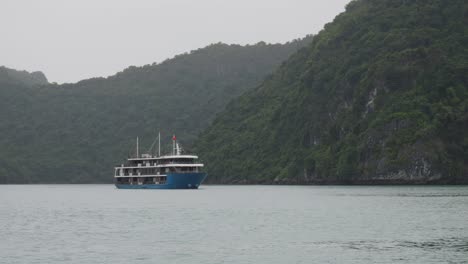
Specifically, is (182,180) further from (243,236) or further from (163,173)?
(243,236)

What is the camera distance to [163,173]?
177 meters

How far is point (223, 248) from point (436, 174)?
436 feet

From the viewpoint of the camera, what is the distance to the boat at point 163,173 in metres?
170

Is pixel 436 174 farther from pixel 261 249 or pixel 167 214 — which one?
pixel 261 249

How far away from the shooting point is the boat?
169875mm

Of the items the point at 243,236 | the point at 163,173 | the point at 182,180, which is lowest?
the point at 243,236

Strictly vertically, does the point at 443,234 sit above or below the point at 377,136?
below

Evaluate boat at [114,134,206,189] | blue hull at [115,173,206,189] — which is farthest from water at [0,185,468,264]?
blue hull at [115,173,206,189]

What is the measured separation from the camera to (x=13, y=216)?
89.2 metres

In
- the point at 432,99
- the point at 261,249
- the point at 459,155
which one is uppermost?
the point at 432,99

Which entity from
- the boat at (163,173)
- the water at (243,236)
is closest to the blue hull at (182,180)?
the boat at (163,173)

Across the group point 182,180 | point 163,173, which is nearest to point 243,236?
point 182,180

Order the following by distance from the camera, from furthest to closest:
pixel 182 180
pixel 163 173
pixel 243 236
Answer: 1. pixel 163 173
2. pixel 182 180
3. pixel 243 236

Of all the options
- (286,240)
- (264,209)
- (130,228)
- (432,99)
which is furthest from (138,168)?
(286,240)
